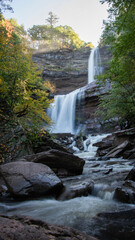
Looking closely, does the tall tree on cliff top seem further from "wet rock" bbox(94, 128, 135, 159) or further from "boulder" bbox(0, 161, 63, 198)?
"boulder" bbox(0, 161, 63, 198)

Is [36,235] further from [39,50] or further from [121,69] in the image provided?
[39,50]

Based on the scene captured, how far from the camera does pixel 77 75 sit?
33.9 metres

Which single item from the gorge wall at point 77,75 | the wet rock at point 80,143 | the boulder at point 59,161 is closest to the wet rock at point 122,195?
the boulder at point 59,161

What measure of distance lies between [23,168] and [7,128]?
2.97m

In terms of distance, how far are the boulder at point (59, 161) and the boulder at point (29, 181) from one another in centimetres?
138

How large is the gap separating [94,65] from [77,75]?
190 inches

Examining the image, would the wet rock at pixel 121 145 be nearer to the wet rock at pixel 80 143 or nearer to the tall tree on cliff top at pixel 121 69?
the tall tree on cliff top at pixel 121 69

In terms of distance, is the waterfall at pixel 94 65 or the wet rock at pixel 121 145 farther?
the waterfall at pixel 94 65

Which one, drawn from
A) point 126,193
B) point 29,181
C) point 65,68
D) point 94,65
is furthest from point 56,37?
point 126,193

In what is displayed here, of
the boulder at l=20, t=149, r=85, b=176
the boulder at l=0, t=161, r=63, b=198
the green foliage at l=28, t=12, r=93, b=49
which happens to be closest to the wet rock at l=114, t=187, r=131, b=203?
the boulder at l=0, t=161, r=63, b=198

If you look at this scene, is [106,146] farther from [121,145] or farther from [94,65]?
[94,65]

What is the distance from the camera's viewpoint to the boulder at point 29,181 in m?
3.70

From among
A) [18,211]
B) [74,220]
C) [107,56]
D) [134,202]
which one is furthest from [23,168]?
[107,56]

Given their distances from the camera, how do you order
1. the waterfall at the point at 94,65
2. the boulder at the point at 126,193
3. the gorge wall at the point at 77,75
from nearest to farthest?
the boulder at the point at 126,193, the gorge wall at the point at 77,75, the waterfall at the point at 94,65
